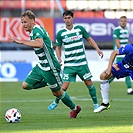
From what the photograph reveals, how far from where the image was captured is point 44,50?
426 inches

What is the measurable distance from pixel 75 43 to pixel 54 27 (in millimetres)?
13350

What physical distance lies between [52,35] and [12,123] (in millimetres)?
16063

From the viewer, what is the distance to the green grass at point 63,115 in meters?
9.42

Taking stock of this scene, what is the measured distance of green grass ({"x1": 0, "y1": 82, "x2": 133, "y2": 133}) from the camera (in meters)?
9.42

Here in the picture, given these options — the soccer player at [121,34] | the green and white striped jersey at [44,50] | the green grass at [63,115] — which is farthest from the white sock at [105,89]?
the soccer player at [121,34]

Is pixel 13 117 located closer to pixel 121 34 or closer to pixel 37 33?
pixel 37 33

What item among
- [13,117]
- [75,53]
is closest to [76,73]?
[75,53]

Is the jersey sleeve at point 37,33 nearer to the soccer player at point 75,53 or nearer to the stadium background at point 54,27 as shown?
the soccer player at point 75,53

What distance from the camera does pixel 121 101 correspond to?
14.9 m

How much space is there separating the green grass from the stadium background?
4317 millimetres

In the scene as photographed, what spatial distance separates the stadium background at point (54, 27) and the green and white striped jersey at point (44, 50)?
1134 cm

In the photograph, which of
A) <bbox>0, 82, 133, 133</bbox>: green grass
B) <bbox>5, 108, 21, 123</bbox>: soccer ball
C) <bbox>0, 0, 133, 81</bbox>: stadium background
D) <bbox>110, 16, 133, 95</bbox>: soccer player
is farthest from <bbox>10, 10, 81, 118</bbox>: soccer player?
<bbox>0, 0, 133, 81</bbox>: stadium background

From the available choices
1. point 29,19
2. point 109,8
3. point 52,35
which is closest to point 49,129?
point 29,19

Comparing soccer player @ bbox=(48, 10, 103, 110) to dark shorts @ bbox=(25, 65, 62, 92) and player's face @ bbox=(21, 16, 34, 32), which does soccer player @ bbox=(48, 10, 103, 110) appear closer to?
dark shorts @ bbox=(25, 65, 62, 92)
